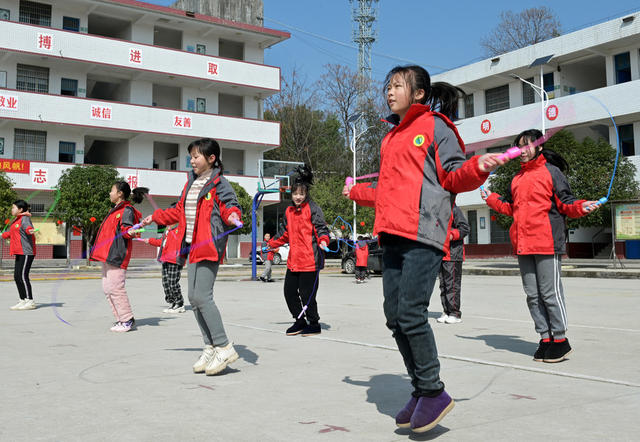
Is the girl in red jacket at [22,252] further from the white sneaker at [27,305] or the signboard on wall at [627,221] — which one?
the signboard on wall at [627,221]

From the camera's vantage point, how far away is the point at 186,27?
138 feet

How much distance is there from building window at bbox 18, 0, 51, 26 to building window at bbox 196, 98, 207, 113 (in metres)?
10.3

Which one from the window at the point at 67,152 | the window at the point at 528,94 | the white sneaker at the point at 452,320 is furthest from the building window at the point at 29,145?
the white sneaker at the point at 452,320

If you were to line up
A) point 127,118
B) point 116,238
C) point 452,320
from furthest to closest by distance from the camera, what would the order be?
point 127,118 < point 452,320 < point 116,238

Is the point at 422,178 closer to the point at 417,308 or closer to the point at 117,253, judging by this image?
the point at 417,308

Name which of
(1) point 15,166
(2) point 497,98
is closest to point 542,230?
(1) point 15,166

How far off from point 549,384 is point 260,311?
21.1 ft

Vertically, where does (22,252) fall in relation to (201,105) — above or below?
below

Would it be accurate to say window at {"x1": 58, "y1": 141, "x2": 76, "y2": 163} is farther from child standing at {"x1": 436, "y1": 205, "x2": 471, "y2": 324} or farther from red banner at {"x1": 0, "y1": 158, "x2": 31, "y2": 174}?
child standing at {"x1": 436, "y1": 205, "x2": 471, "y2": 324}

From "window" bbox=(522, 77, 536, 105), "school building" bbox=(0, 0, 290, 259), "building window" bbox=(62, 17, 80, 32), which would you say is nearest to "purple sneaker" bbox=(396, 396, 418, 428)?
"school building" bbox=(0, 0, 290, 259)

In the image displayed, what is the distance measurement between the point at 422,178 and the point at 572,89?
36.1 m

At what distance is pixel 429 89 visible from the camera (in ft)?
12.3

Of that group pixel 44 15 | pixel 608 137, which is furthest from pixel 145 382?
pixel 44 15

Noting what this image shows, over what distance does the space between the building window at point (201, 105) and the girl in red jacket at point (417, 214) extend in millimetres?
40423
